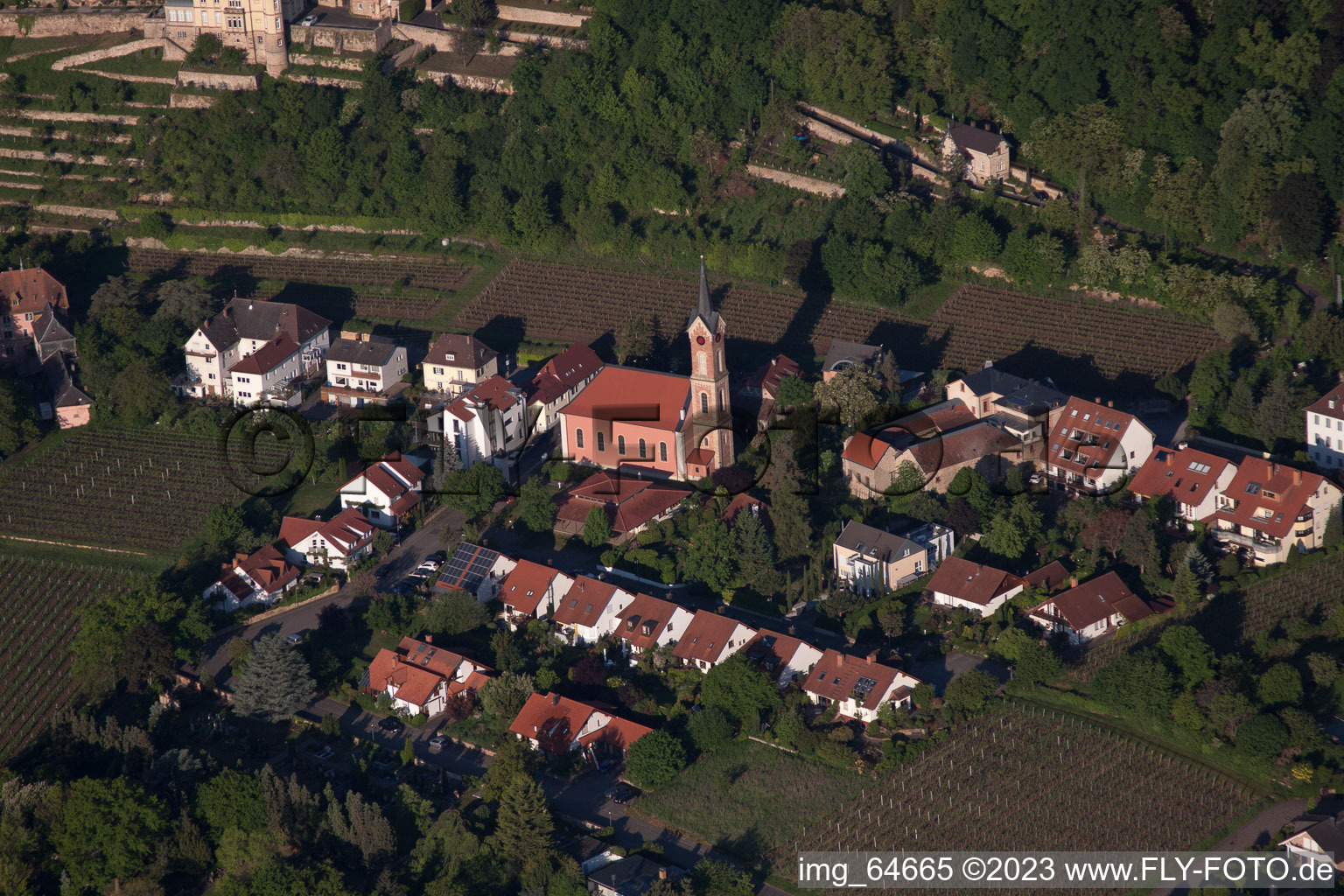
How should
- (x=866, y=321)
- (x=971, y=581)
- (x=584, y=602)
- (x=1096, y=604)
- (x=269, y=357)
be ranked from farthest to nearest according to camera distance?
1. (x=866, y=321)
2. (x=269, y=357)
3. (x=584, y=602)
4. (x=971, y=581)
5. (x=1096, y=604)

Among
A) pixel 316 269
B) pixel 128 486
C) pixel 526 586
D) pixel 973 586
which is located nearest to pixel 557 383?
pixel 526 586

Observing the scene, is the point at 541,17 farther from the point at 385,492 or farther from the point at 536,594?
the point at 536,594

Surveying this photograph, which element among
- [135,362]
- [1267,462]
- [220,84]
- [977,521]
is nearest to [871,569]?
[977,521]

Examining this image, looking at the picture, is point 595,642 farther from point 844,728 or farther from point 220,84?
point 220,84

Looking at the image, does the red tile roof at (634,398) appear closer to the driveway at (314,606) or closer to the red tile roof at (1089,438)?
the driveway at (314,606)

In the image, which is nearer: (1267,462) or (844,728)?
(844,728)

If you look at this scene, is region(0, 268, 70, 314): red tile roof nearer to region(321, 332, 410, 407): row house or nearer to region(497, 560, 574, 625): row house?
region(321, 332, 410, 407): row house
